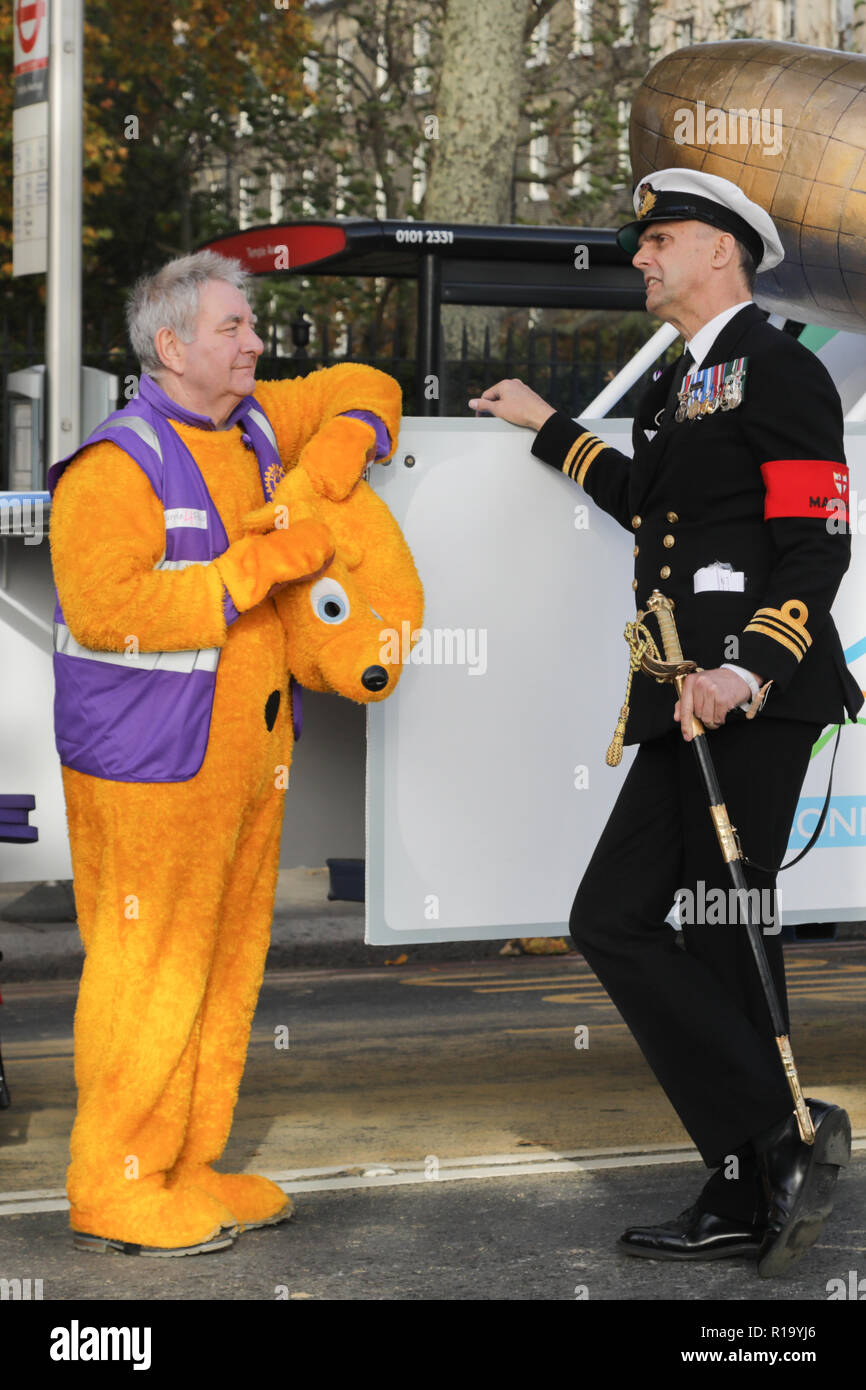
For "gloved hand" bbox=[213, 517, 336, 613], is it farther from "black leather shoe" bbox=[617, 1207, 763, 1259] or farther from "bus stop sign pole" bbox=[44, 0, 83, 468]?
"bus stop sign pole" bbox=[44, 0, 83, 468]

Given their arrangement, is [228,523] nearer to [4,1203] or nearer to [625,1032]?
[4,1203]

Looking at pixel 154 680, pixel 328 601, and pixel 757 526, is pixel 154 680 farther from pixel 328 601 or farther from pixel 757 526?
pixel 757 526

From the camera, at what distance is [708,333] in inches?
151

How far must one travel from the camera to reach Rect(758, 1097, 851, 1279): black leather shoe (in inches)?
143

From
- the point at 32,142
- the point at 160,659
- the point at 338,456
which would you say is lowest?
the point at 160,659

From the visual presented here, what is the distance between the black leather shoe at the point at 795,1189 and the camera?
11.9 ft

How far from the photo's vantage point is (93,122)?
Answer: 68.6 feet

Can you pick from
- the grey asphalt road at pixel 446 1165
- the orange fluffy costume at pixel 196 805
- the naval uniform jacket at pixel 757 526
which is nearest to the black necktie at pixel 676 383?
the naval uniform jacket at pixel 757 526

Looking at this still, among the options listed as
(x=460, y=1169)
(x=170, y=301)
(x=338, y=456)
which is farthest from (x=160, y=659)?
(x=460, y=1169)

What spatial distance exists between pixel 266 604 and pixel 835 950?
5302mm

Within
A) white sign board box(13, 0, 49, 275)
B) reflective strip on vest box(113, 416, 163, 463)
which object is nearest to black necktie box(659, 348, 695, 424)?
reflective strip on vest box(113, 416, 163, 463)

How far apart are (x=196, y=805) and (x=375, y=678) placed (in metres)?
0.45

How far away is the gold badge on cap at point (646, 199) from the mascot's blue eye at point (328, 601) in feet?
3.14
